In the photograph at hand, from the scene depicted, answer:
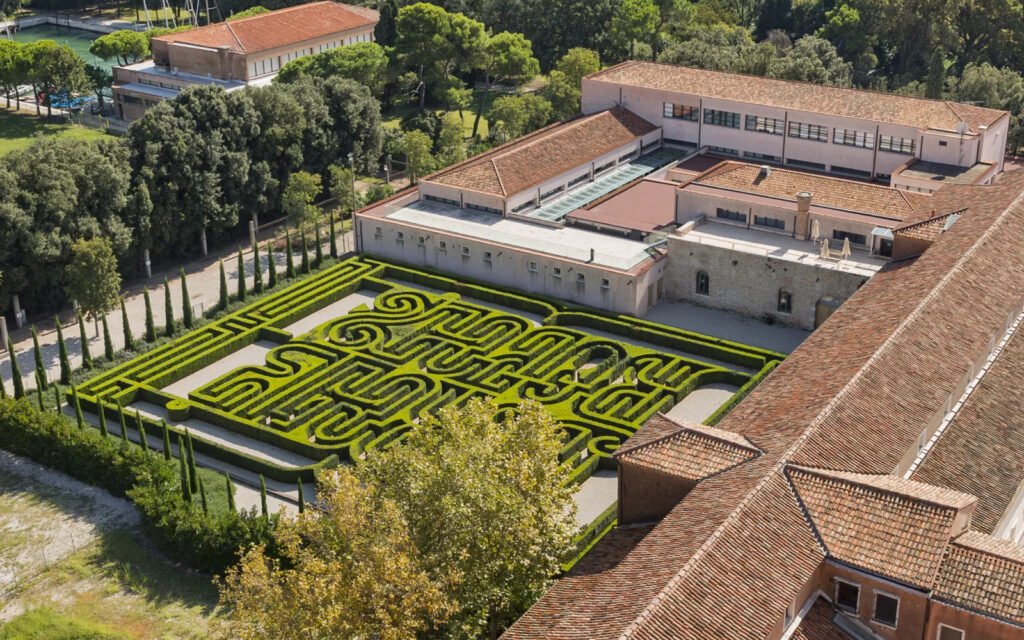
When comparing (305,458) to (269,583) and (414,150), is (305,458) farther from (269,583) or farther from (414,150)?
(414,150)

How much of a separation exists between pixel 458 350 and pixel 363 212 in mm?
15873

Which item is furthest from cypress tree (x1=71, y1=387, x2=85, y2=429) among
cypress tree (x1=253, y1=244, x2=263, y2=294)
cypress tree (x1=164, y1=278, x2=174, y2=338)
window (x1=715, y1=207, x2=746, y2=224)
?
window (x1=715, y1=207, x2=746, y2=224)

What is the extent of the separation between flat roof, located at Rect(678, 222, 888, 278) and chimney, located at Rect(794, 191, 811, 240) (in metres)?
0.46

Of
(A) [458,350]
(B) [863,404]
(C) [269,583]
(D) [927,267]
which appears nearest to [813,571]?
(B) [863,404]

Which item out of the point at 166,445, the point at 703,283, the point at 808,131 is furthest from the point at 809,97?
the point at 166,445

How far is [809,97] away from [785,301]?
2117 centimetres

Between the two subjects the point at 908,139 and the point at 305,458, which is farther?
the point at 908,139

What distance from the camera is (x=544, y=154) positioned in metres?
76.9

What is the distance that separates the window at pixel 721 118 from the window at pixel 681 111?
3.76 feet

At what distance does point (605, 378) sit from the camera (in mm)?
58875

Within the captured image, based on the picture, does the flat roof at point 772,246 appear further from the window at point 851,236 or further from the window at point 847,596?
the window at point 847,596

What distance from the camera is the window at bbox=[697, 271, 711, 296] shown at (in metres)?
66.7

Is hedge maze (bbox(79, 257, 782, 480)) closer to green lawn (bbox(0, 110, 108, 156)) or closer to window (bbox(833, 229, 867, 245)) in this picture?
window (bbox(833, 229, 867, 245))

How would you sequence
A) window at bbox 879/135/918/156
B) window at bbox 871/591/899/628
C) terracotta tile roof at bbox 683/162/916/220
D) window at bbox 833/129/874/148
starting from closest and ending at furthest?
window at bbox 871/591/899/628
terracotta tile roof at bbox 683/162/916/220
window at bbox 879/135/918/156
window at bbox 833/129/874/148
